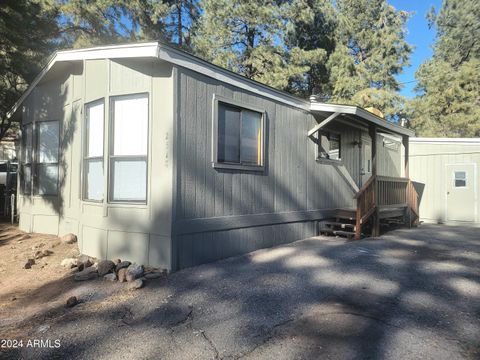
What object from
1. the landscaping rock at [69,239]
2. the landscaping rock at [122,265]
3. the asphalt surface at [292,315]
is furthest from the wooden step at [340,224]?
the landscaping rock at [69,239]

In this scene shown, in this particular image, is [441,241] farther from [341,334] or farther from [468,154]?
[341,334]

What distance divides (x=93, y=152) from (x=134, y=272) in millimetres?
2413

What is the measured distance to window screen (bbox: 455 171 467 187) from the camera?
1078 centimetres

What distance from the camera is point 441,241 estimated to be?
7535 mm

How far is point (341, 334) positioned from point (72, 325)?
271cm

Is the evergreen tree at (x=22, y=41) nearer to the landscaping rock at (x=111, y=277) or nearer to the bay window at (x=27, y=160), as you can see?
the bay window at (x=27, y=160)

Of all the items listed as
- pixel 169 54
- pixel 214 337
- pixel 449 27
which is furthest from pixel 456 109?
pixel 214 337

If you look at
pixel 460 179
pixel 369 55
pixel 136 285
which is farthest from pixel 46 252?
pixel 369 55

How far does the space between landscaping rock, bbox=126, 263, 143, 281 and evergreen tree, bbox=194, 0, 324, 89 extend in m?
12.2

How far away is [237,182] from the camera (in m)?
5.94

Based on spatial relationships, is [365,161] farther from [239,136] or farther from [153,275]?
[153,275]

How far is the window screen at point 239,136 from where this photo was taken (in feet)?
19.0

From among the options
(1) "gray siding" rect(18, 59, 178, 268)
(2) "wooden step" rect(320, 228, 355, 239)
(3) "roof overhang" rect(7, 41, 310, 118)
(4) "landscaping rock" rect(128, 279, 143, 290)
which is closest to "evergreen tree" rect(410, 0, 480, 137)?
(2) "wooden step" rect(320, 228, 355, 239)

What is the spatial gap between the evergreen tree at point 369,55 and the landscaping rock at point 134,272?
15.1m
